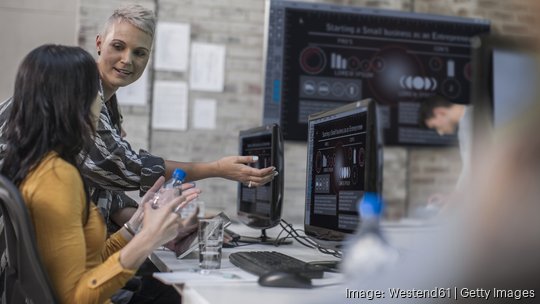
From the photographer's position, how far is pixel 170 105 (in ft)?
14.8

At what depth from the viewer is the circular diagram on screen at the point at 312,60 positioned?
15.4ft

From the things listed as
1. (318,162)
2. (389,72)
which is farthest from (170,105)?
(318,162)

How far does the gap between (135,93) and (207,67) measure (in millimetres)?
522

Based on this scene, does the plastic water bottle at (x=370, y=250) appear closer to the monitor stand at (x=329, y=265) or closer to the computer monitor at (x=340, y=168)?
the computer monitor at (x=340, y=168)

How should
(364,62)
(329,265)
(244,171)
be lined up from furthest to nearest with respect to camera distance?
(364,62)
(244,171)
(329,265)

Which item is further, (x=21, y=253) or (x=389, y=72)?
(x=389, y=72)

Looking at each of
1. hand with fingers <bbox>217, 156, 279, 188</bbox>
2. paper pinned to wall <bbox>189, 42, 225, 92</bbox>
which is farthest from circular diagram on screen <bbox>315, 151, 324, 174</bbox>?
paper pinned to wall <bbox>189, 42, 225, 92</bbox>

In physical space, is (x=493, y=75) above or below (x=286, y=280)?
above

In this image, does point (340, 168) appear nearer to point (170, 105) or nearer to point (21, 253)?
point (21, 253)

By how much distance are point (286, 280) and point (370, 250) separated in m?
0.33

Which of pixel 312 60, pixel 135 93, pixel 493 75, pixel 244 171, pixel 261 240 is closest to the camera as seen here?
pixel 493 75

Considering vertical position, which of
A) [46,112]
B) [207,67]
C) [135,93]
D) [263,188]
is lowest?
[263,188]

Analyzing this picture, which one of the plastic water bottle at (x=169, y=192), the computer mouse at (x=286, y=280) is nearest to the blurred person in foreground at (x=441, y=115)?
the plastic water bottle at (x=169, y=192)

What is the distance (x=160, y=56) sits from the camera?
449 centimetres
